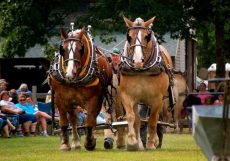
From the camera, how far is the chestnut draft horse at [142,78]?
16.0 meters

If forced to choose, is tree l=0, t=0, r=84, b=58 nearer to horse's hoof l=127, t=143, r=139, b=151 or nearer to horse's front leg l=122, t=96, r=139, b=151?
horse's front leg l=122, t=96, r=139, b=151

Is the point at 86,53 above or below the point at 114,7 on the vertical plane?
below

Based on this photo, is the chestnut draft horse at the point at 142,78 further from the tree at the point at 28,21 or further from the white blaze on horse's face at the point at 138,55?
the tree at the point at 28,21

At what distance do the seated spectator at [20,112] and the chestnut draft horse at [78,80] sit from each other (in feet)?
27.0

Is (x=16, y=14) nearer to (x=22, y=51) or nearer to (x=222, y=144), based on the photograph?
(x=22, y=51)

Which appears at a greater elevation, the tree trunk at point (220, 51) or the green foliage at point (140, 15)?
the green foliage at point (140, 15)

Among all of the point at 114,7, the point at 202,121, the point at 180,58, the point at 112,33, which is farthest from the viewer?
the point at 180,58

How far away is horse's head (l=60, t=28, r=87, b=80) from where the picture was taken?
15.8 m

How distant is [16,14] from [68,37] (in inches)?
730

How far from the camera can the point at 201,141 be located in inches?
320

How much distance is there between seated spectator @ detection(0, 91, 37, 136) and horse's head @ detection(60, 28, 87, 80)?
8891 mm

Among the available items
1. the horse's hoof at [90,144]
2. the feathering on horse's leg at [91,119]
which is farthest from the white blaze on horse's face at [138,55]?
the horse's hoof at [90,144]

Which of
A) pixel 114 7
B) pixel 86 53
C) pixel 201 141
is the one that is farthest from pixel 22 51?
pixel 201 141

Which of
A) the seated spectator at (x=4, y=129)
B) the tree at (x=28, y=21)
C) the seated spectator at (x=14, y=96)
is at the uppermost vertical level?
the tree at (x=28, y=21)
